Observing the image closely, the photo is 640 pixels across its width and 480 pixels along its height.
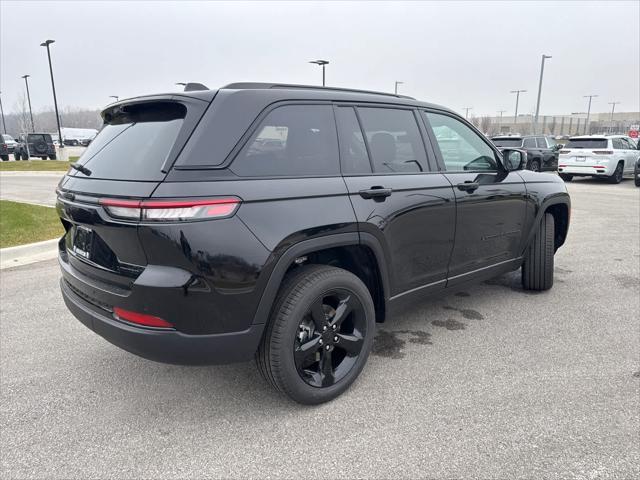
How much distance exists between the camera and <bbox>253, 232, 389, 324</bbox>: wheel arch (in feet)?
8.05

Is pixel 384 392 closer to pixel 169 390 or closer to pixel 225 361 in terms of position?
pixel 225 361

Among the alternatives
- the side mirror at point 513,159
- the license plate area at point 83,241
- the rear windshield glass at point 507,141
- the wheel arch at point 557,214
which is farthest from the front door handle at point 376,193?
the rear windshield glass at point 507,141

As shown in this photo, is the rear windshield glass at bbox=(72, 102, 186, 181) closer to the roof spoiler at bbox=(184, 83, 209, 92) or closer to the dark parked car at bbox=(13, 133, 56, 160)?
the roof spoiler at bbox=(184, 83, 209, 92)

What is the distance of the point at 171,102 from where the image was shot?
2.53 m

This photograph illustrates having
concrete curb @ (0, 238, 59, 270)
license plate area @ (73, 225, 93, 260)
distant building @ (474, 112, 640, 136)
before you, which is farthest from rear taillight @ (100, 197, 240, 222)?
distant building @ (474, 112, 640, 136)

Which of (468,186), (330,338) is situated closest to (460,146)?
(468,186)

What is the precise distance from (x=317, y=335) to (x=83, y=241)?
1423 mm

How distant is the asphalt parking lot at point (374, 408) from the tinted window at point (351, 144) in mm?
1383

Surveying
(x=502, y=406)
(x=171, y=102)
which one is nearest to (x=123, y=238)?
(x=171, y=102)

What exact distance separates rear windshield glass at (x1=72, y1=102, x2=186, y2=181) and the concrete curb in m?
3.74

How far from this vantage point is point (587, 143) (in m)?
16.8

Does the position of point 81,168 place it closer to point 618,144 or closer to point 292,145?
point 292,145

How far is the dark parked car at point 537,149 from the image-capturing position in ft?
62.8

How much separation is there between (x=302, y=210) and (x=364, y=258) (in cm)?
70
